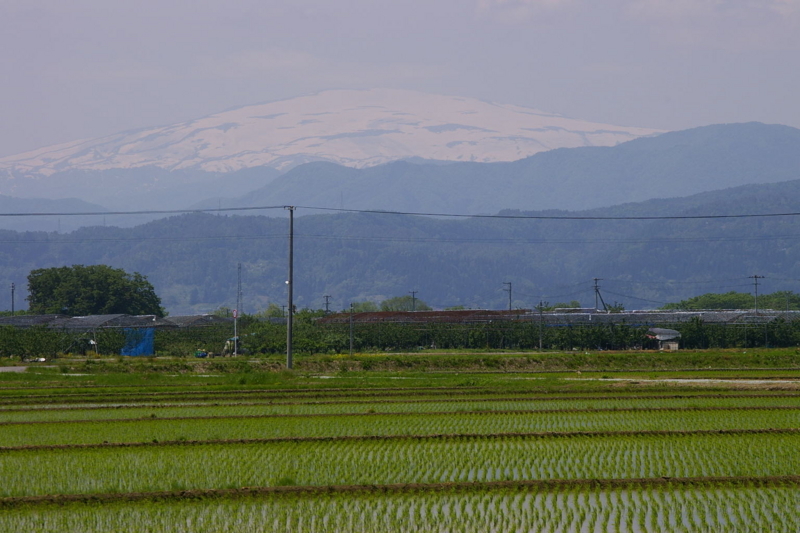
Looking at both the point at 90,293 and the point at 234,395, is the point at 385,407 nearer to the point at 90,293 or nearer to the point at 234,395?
the point at 234,395

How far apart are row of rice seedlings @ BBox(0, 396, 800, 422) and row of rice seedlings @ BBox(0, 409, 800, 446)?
1442mm

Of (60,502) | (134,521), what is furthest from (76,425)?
(134,521)

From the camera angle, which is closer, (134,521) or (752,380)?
(134,521)

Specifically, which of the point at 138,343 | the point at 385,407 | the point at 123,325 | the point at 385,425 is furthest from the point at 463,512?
the point at 123,325

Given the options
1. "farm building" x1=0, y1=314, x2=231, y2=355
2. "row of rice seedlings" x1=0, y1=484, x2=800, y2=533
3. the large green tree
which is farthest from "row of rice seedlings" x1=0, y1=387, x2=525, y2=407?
the large green tree

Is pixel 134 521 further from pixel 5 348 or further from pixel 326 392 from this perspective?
pixel 5 348

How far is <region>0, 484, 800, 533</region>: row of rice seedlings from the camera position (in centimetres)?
1266

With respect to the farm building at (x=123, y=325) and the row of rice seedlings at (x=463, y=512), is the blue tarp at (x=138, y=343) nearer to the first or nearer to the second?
the farm building at (x=123, y=325)

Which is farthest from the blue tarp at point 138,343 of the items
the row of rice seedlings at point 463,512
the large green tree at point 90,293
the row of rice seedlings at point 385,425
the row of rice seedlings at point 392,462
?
the row of rice seedlings at point 463,512

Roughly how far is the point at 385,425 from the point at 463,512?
9399 mm

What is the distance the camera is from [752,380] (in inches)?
1374

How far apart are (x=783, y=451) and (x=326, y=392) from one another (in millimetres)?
17581

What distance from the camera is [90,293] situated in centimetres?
10538

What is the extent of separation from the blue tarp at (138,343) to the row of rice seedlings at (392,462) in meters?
49.0
